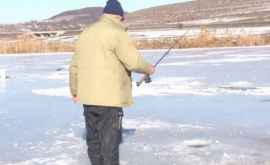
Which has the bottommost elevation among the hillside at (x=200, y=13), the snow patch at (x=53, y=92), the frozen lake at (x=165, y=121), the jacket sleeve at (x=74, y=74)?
the hillside at (x=200, y=13)

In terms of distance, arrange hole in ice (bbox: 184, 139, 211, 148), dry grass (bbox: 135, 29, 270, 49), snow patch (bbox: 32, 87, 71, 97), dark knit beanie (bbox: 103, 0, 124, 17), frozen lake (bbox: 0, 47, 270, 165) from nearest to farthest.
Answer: dark knit beanie (bbox: 103, 0, 124, 17) < frozen lake (bbox: 0, 47, 270, 165) < hole in ice (bbox: 184, 139, 211, 148) < snow patch (bbox: 32, 87, 71, 97) < dry grass (bbox: 135, 29, 270, 49)

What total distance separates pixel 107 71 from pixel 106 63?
6cm

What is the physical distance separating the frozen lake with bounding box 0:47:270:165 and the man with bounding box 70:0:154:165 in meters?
0.90

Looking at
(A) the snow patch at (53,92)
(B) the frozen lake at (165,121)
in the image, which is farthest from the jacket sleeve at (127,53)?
(A) the snow patch at (53,92)

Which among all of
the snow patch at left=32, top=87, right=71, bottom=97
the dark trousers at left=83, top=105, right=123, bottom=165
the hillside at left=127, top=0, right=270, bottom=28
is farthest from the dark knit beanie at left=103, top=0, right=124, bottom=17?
the hillside at left=127, top=0, right=270, bottom=28

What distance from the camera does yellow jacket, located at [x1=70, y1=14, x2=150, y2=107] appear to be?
17.9 ft

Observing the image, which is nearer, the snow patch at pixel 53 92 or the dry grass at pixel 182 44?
the snow patch at pixel 53 92

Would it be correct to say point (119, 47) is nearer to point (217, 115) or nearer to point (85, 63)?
point (85, 63)

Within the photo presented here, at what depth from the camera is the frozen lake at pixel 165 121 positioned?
6.86 metres

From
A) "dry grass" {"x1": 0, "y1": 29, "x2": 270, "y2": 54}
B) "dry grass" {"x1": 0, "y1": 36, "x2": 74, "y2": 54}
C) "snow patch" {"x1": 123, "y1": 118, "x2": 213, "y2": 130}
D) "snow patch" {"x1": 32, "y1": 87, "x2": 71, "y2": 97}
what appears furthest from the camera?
"dry grass" {"x1": 0, "y1": 36, "x2": 74, "y2": 54}

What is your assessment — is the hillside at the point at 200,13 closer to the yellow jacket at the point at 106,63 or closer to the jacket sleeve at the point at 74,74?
the jacket sleeve at the point at 74,74

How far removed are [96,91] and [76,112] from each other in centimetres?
456

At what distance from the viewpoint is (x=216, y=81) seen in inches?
527

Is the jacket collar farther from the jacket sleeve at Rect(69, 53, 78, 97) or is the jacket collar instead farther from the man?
the jacket sleeve at Rect(69, 53, 78, 97)
